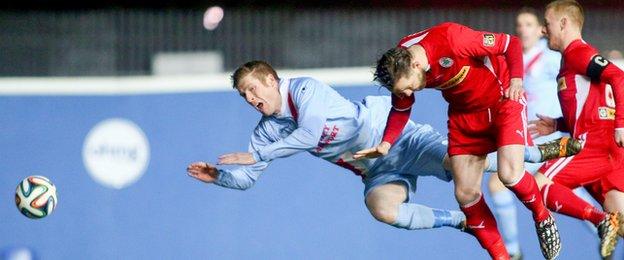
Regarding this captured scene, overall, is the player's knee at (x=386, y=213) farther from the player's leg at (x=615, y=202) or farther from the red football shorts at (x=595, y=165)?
the player's leg at (x=615, y=202)

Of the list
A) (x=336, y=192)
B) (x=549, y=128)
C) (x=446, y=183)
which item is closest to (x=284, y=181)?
(x=336, y=192)

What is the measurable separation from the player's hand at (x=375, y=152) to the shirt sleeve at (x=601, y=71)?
1.05 m

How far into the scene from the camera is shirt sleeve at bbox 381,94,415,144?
842 cm

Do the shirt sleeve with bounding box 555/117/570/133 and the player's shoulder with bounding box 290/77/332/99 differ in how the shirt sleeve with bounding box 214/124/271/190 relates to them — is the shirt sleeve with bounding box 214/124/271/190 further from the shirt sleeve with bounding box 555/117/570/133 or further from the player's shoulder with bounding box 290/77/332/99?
the shirt sleeve with bounding box 555/117/570/133

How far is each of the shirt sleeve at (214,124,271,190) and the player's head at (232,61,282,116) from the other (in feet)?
0.57

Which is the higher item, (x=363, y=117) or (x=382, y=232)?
(x=363, y=117)

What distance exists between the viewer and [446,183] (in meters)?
9.59

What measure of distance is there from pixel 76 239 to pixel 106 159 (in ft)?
1.56

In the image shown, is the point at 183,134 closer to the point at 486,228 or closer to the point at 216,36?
the point at 216,36

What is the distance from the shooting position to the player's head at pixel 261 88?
8914 millimetres

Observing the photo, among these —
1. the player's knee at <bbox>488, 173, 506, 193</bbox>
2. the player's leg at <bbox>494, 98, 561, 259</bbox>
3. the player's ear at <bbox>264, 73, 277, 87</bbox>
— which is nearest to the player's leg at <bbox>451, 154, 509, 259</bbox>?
the player's leg at <bbox>494, 98, 561, 259</bbox>

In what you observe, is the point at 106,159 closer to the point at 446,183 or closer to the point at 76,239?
the point at 76,239

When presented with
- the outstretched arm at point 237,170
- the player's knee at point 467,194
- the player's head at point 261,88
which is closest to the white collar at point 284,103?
the player's head at point 261,88

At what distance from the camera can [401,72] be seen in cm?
805
